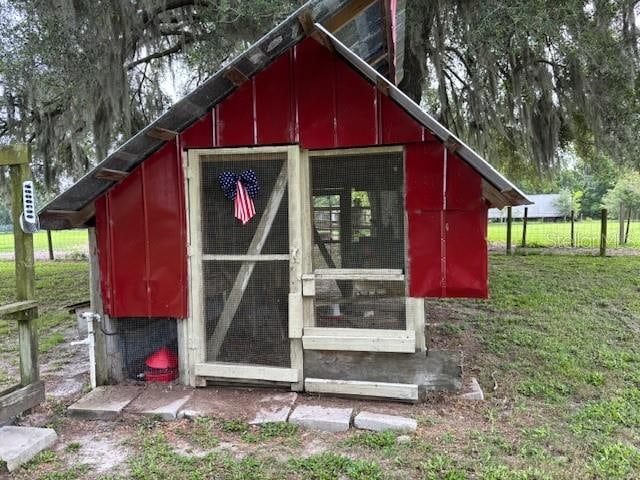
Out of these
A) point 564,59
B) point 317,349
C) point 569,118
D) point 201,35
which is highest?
point 201,35

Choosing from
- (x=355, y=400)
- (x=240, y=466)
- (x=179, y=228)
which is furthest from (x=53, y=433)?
(x=355, y=400)

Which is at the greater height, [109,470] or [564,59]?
[564,59]

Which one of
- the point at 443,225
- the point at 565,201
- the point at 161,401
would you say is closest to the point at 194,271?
the point at 161,401

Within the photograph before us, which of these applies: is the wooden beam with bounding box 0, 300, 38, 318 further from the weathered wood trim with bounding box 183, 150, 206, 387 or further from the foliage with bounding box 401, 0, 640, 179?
the foliage with bounding box 401, 0, 640, 179

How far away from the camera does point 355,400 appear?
3.66 metres

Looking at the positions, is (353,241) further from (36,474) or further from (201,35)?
(201,35)

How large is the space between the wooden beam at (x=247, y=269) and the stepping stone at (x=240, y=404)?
1.04ft

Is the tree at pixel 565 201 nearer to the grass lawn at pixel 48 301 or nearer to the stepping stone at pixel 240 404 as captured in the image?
the grass lawn at pixel 48 301

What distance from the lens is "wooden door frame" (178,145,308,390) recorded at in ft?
11.8

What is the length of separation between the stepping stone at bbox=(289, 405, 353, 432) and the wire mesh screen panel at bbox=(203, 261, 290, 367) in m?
0.47

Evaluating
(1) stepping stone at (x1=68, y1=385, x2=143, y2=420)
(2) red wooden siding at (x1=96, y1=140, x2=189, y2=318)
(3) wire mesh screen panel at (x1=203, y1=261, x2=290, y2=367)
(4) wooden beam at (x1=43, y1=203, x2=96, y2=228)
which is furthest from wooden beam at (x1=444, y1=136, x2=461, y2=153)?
(1) stepping stone at (x1=68, y1=385, x2=143, y2=420)

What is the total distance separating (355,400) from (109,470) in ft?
5.82

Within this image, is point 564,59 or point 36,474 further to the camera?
point 564,59

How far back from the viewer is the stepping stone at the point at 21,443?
9.00ft
